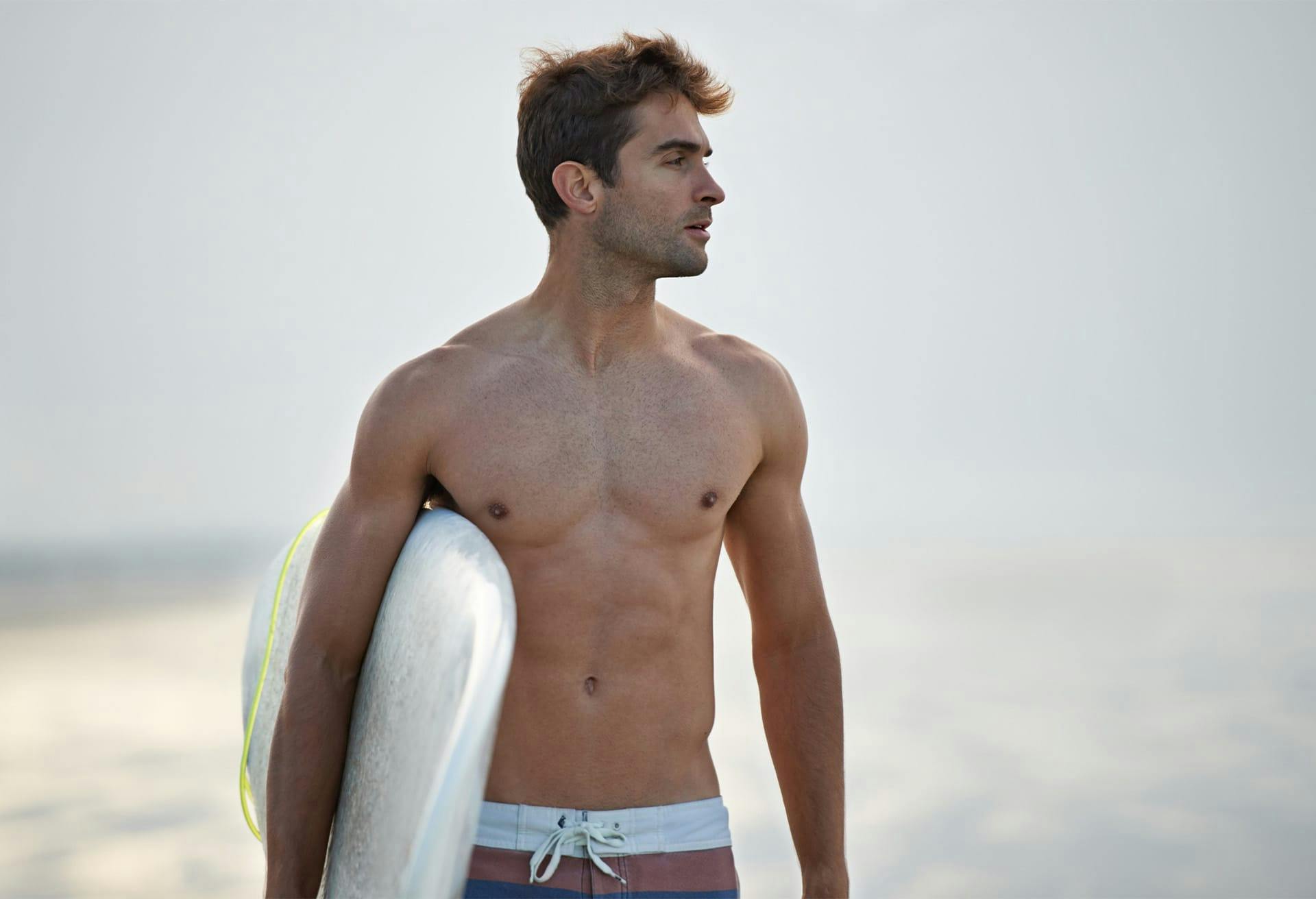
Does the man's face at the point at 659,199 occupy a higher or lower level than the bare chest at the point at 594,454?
higher

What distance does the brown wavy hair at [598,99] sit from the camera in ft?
7.23

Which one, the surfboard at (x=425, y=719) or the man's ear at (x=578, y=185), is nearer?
the surfboard at (x=425, y=719)

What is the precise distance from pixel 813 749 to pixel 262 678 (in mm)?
886

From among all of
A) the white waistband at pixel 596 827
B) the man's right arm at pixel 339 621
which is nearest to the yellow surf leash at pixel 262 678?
the man's right arm at pixel 339 621

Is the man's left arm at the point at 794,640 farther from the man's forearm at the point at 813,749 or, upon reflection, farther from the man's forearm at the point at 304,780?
the man's forearm at the point at 304,780

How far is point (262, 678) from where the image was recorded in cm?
252

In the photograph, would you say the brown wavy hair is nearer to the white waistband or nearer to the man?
the man

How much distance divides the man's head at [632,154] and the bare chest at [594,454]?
7.4 inches

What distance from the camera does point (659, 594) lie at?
2154 mm

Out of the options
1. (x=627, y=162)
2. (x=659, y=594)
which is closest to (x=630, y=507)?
(x=659, y=594)

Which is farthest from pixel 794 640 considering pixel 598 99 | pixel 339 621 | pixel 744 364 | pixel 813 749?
pixel 598 99

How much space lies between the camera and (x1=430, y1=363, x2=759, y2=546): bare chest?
2.12m

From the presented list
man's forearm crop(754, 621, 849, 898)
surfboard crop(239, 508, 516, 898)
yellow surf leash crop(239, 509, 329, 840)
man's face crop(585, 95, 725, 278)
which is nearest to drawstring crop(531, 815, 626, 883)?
surfboard crop(239, 508, 516, 898)

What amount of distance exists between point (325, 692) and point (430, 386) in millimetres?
441
